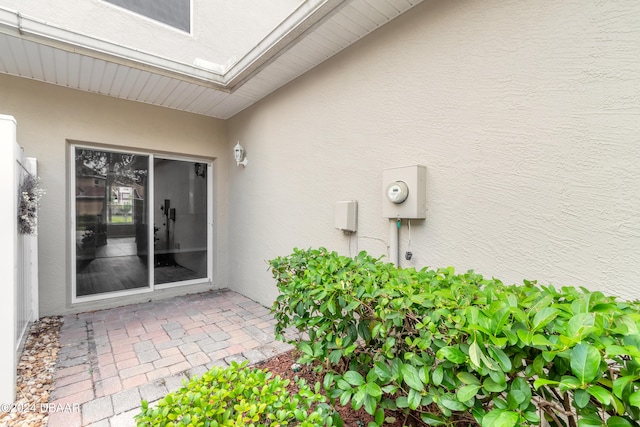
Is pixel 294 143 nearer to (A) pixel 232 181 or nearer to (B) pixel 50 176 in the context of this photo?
(A) pixel 232 181

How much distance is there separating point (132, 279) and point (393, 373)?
19.1 ft

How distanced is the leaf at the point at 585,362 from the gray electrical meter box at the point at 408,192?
1.80 meters

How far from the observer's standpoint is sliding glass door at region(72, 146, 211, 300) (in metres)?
5.16

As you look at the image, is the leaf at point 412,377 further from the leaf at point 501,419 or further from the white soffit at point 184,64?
the white soffit at point 184,64

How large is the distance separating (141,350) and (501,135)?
475 cm

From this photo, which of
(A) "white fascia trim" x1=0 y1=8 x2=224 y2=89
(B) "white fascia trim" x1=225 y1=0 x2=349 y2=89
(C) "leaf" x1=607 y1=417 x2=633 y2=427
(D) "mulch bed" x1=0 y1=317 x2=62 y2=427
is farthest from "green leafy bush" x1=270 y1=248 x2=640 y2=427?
(A) "white fascia trim" x1=0 y1=8 x2=224 y2=89

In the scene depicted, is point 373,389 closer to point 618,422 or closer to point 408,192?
point 618,422

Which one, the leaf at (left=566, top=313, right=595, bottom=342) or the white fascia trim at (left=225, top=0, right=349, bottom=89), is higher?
the white fascia trim at (left=225, top=0, right=349, bottom=89)

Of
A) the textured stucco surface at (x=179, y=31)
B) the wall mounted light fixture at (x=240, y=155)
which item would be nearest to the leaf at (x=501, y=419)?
the wall mounted light fixture at (x=240, y=155)

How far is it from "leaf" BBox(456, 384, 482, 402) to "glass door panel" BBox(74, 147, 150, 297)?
20.0 ft

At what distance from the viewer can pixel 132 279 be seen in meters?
5.66

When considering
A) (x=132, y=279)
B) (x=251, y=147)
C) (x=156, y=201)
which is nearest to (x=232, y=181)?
(x=251, y=147)

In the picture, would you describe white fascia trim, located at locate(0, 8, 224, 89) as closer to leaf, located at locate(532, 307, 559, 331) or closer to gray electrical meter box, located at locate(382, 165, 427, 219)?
gray electrical meter box, located at locate(382, 165, 427, 219)

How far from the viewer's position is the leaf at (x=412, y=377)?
1.48m
